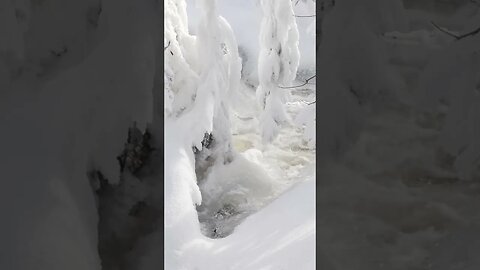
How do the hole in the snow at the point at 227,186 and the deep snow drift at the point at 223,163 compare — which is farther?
the hole in the snow at the point at 227,186

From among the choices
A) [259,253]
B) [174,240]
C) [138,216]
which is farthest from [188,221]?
[138,216]

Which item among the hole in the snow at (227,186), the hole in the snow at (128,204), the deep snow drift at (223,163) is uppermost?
the hole in the snow at (128,204)

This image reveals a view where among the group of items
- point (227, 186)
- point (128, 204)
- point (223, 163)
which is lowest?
point (227, 186)

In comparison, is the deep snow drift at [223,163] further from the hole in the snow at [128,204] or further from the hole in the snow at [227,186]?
the hole in the snow at [128,204]

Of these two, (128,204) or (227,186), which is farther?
(227,186)
